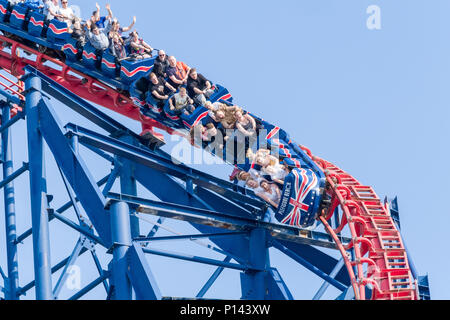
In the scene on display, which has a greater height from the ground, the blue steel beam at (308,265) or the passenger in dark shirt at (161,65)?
the passenger in dark shirt at (161,65)

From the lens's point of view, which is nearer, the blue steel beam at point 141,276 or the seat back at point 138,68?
the blue steel beam at point 141,276

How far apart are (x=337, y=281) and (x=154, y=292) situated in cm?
257

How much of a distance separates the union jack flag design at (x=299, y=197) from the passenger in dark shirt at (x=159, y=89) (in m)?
2.17

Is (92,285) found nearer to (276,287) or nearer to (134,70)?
(276,287)

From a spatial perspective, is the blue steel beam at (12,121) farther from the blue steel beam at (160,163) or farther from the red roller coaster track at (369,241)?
the red roller coaster track at (369,241)

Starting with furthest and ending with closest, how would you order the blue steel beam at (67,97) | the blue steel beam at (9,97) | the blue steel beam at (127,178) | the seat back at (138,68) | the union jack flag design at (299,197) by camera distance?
the blue steel beam at (9,97) < the seat back at (138,68) < the blue steel beam at (127,178) < the blue steel beam at (67,97) < the union jack flag design at (299,197)

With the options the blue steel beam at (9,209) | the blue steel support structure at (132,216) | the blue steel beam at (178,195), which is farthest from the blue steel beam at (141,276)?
the blue steel beam at (9,209)

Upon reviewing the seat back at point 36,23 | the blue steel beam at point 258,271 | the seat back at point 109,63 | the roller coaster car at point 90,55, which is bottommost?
the blue steel beam at point 258,271

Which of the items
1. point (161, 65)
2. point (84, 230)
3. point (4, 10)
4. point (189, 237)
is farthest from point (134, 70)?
point (84, 230)

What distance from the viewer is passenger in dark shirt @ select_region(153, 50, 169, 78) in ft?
37.6

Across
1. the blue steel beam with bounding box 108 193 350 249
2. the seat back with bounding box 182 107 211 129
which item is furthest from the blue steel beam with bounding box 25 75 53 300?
the seat back with bounding box 182 107 211 129

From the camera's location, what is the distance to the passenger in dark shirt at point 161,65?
11.5m

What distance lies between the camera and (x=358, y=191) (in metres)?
10.0

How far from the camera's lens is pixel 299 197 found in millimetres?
9852
